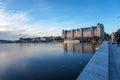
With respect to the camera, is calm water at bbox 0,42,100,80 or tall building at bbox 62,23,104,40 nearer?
calm water at bbox 0,42,100,80

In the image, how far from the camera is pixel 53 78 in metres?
9.59

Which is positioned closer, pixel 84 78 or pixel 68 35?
pixel 84 78

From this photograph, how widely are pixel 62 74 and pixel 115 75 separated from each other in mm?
5507

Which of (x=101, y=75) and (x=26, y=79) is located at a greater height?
(x=101, y=75)

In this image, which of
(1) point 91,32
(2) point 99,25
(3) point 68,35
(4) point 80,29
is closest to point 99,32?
(2) point 99,25

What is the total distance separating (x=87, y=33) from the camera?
13550 cm

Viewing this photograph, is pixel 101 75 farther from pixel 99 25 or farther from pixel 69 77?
pixel 99 25

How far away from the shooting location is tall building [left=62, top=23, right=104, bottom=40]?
116 meters

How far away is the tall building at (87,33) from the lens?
115875mm

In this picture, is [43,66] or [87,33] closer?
[43,66]

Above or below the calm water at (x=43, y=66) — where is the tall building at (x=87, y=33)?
above

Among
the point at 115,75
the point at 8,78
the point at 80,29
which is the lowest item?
the point at 8,78

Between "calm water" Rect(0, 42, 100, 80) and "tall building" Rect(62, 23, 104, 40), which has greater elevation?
"tall building" Rect(62, 23, 104, 40)

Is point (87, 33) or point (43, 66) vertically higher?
point (87, 33)
